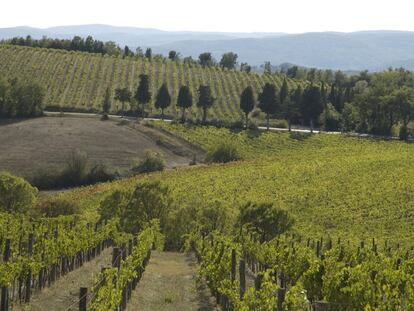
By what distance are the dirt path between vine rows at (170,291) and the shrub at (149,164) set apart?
5392 centimetres

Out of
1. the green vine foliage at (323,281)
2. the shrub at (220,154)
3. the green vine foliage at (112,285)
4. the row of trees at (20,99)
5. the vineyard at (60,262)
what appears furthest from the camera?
the row of trees at (20,99)

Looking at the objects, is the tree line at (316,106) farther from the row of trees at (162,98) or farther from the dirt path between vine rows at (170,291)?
the dirt path between vine rows at (170,291)

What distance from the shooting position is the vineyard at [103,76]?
145250 mm

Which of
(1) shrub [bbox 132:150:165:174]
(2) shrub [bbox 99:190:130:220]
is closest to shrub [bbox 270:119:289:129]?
(1) shrub [bbox 132:150:165:174]

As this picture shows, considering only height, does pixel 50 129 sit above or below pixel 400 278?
below

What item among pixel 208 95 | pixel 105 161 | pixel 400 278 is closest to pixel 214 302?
pixel 400 278

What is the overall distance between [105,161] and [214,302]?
70474 millimetres

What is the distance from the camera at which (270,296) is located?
20.3m

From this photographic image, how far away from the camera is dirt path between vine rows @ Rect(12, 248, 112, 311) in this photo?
85.7 feet

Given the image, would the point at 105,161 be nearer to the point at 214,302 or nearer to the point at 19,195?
the point at 19,195

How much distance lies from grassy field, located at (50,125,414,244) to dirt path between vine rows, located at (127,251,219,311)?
1409cm

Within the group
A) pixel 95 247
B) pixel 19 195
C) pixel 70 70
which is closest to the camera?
pixel 95 247

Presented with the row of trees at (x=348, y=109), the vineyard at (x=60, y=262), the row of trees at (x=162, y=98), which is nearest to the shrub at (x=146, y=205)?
the vineyard at (x=60, y=262)

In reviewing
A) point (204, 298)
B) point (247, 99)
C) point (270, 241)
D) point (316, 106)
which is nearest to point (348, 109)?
point (316, 106)
